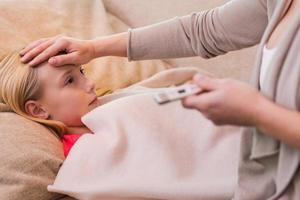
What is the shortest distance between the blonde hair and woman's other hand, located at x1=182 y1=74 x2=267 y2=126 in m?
0.57

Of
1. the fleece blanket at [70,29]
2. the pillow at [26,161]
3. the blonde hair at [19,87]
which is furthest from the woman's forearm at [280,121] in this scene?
the fleece blanket at [70,29]

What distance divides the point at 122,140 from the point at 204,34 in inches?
12.4

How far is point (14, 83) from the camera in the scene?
114 cm

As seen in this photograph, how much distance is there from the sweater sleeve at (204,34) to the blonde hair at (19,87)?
25 cm

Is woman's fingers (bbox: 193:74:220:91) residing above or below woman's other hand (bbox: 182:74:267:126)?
above

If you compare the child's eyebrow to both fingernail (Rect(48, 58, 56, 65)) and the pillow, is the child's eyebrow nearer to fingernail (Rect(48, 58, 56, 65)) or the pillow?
fingernail (Rect(48, 58, 56, 65))

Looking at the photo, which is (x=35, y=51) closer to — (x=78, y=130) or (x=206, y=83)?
(x=78, y=130)

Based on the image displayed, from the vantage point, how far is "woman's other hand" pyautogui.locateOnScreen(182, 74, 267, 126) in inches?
25.9

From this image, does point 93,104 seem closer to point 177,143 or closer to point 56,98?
point 56,98

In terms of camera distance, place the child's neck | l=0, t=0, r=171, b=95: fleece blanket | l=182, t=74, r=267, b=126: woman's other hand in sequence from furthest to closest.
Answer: l=0, t=0, r=171, b=95: fleece blanket, the child's neck, l=182, t=74, r=267, b=126: woman's other hand

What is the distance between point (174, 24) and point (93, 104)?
0.31 metres

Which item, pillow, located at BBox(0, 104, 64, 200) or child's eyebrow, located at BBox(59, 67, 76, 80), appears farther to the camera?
child's eyebrow, located at BBox(59, 67, 76, 80)

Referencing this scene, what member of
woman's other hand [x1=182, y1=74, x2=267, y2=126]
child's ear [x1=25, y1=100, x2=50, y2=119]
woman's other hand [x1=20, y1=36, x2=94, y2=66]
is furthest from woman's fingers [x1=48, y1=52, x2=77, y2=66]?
woman's other hand [x1=182, y1=74, x2=267, y2=126]

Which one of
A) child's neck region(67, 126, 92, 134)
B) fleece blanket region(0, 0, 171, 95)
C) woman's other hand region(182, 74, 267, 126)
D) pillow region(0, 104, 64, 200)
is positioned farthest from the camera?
fleece blanket region(0, 0, 171, 95)
